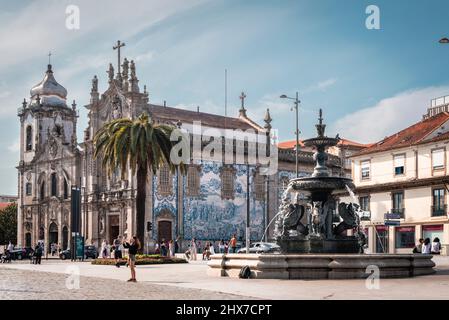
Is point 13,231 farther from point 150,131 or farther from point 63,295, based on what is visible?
point 63,295

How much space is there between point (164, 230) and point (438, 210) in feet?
72.8

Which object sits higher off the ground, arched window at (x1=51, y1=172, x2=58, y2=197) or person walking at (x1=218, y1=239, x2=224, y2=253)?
arched window at (x1=51, y1=172, x2=58, y2=197)

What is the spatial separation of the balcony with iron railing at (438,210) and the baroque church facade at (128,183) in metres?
13.8

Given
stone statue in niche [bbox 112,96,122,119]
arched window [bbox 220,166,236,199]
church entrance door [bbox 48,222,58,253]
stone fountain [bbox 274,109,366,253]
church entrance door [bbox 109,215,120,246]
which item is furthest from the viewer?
church entrance door [bbox 48,222,58,253]

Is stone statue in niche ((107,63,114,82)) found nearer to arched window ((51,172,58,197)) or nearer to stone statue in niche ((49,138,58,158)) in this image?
stone statue in niche ((49,138,58,158))

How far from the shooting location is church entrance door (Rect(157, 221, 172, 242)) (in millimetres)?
57406

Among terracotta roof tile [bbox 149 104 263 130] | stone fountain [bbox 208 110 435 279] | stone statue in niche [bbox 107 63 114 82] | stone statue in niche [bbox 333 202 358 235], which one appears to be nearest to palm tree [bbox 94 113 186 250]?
stone fountain [bbox 208 110 435 279]

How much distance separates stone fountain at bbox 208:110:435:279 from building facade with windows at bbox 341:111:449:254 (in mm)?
17959

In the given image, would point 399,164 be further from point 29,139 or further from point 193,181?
point 29,139

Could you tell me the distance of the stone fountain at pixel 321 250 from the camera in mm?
21031

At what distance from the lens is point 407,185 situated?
46.6m

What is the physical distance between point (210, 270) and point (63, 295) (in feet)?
27.7

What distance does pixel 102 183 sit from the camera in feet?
208
